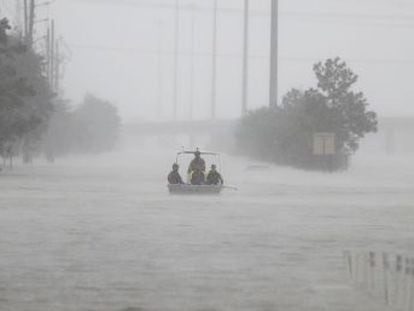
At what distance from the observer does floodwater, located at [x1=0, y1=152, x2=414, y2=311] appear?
35.2 ft

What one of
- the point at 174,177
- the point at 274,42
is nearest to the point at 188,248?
the point at 174,177

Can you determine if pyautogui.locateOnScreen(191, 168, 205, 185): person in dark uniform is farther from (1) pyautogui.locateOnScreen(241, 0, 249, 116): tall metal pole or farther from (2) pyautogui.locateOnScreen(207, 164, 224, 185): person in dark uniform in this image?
(1) pyautogui.locateOnScreen(241, 0, 249, 116): tall metal pole

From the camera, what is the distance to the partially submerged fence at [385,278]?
31.8ft

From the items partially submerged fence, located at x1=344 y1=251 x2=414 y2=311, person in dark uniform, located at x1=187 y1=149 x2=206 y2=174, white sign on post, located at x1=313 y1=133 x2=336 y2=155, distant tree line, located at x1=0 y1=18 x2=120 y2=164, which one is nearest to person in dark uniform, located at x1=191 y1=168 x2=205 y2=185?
person in dark uniform, located at x1=187 y1=149 x2=206 y2=174

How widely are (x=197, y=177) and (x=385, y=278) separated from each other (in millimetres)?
22666

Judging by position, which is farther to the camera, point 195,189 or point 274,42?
point 274,42

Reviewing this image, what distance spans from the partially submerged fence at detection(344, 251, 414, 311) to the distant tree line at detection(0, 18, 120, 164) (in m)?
32.2

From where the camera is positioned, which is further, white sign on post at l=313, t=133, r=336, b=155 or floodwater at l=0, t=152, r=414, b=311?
white sign on post at l=313, t=133, r=336, b=155

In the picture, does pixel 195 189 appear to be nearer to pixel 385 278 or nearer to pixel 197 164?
pixel 197 164

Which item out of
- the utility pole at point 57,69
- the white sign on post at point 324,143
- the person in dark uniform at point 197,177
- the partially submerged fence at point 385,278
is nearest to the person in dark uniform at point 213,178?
the person in dark uniform at point 197,177

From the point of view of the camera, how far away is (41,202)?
88.1 ft

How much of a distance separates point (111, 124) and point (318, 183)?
274ft

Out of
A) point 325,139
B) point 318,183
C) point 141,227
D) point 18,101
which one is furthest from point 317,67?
point 141,227

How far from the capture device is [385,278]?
34.9ft
